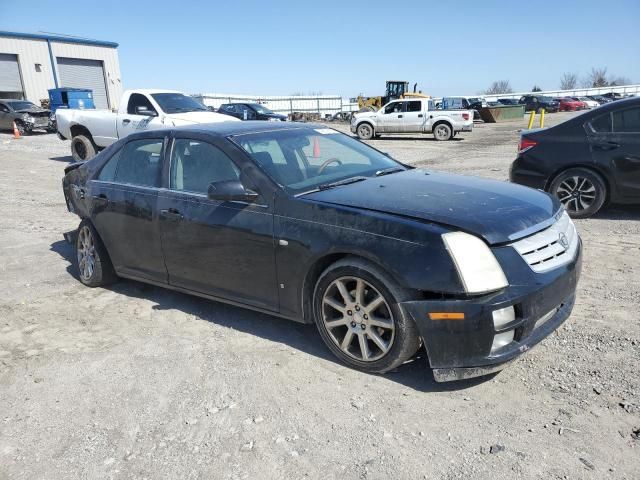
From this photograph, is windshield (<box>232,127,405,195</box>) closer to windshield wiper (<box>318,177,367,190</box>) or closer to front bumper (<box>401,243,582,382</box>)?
windshield wiper (<box>318,177,367,190</box>)

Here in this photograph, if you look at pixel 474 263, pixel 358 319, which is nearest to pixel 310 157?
pixel 358 319

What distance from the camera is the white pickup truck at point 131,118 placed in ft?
38.3

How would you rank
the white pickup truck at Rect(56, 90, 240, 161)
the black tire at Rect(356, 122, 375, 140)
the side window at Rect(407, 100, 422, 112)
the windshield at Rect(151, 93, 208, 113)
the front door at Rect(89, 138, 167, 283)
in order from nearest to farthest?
1. the front door at Rect(89, 138, 167, 283)
2. the white pickup truck at Rect(56, 90, 240, 161)
3. the windshield at Rect(151, 93, 208, 113)
4. the side window at Rect(407, 100, 422, 112)
5. the black tire at Rect(356, 122, 375, 140)

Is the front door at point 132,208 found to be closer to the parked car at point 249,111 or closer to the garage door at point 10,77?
the parked car at point 249,111

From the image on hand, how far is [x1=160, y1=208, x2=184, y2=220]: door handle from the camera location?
4059 millimetres

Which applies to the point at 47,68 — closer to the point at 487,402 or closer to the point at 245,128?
the point at 245,128

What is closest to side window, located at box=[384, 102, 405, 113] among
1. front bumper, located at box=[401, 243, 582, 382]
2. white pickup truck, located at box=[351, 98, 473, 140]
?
white pickup truck, located at box=[351, 98, 473, 140]

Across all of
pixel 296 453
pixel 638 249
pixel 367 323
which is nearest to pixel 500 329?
pixel 367 323

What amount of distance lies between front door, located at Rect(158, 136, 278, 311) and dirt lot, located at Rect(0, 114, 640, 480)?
409 mm

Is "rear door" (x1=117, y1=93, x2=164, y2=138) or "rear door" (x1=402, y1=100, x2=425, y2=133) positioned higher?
"rear door" (x1=117, y1=93, x2=164, y2=138)

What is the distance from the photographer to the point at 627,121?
21.1 ft

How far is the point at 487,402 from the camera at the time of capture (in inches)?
116

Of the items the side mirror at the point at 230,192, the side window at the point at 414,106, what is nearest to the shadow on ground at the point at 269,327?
the side mirror at the point at 230,192

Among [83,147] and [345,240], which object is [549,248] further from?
[83,147]
